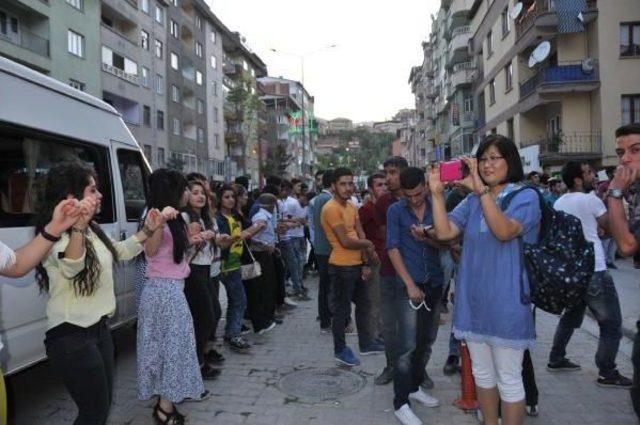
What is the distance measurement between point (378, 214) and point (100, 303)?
11.2 ft

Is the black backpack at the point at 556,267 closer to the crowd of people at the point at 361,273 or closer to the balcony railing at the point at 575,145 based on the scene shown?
the crowd of people at the point at 361,273

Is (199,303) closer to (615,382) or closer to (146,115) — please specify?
(615,382)

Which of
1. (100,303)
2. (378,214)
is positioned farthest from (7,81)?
(378,214)

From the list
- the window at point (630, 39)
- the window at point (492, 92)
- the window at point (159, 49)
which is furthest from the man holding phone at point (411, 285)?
the window at point (159, 49)

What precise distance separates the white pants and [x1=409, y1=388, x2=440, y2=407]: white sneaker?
4.49ft

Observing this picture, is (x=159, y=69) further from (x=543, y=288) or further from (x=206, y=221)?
(x=543, y=288)

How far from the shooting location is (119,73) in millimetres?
32250

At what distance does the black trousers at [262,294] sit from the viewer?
7.12 meters

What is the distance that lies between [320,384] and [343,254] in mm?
1319

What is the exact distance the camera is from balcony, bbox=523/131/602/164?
23.2 meters

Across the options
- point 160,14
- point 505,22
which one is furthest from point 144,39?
point 505,22

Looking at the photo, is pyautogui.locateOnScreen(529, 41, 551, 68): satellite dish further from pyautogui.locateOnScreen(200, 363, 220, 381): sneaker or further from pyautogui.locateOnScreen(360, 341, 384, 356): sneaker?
pyautogui.locateOnScreen(200, 363, 220, 381): sneaker

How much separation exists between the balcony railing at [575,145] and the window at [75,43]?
75.1 ft

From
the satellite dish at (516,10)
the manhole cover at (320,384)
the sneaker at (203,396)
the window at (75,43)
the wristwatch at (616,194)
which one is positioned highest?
the satellite dish at (516,10)
